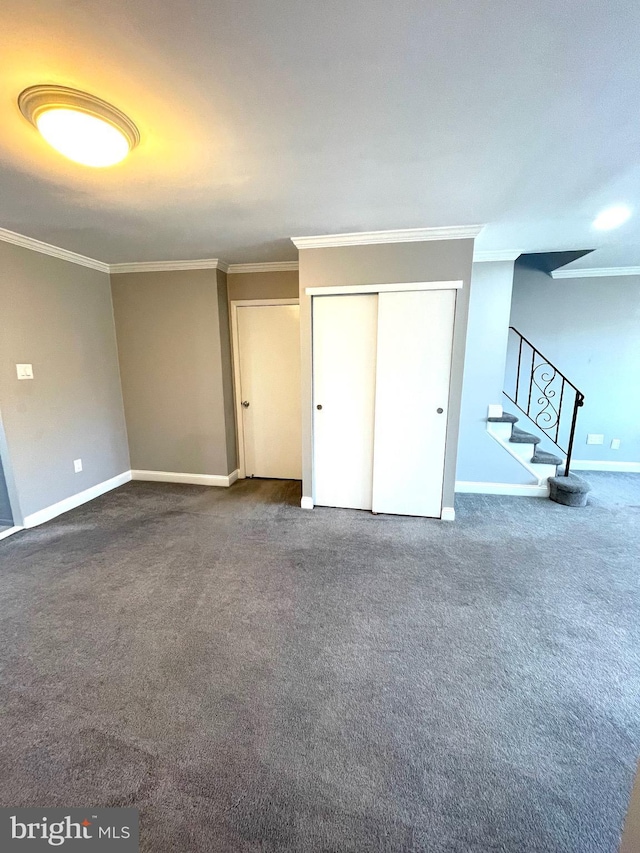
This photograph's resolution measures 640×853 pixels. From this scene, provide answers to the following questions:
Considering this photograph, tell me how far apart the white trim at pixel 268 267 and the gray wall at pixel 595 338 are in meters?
2.82

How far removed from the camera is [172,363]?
3.84 m

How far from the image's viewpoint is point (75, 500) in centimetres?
343

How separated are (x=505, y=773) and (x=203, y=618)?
151 centimetres

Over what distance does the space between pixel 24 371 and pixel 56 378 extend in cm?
→ 29

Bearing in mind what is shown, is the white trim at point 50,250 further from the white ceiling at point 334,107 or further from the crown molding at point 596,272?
the crown molding at point 596,272

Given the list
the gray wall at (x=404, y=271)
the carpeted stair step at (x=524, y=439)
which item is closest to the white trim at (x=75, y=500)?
the gray wall at (x=404, y=271)

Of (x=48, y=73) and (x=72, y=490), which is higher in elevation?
(x=48, y=73)

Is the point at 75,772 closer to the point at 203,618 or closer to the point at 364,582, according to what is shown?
the point at 203,618

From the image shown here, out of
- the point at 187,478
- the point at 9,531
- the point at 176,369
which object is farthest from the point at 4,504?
the point at 176,369

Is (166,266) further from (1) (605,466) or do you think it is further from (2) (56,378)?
(1) (605,466)

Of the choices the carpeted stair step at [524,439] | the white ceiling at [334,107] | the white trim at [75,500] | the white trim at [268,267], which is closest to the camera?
the white ceiling at [334,107]

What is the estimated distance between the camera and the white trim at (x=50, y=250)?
273 centimetres

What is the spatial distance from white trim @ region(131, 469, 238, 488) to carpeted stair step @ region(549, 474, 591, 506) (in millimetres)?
3474

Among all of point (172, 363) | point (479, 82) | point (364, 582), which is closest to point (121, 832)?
point (364, 582)
